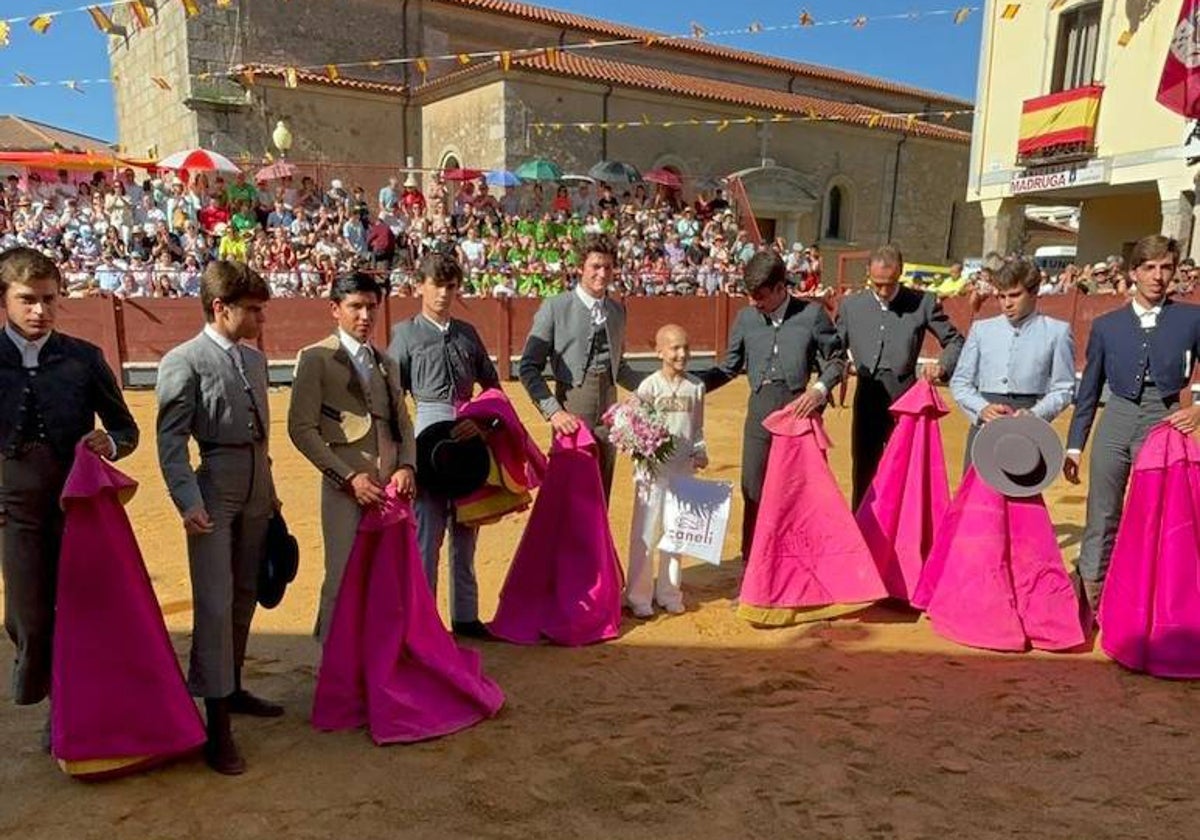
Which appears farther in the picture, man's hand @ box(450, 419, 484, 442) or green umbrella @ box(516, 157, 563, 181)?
green umbrella @ box(516, 157, 563, 181)

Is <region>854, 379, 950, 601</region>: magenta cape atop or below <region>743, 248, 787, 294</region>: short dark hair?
below

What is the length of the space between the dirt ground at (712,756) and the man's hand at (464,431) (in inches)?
36.3

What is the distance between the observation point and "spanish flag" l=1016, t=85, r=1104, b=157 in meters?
15.1

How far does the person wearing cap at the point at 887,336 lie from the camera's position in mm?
4180

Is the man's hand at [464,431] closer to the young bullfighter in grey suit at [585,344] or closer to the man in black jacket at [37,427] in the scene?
the young bullfighter in grey suit at [585,344]

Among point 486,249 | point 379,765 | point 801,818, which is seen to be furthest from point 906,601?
point 486,249

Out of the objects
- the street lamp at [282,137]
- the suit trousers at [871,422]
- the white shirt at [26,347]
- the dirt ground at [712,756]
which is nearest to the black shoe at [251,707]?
the dirt ground at [712,756]

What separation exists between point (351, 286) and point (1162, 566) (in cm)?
323

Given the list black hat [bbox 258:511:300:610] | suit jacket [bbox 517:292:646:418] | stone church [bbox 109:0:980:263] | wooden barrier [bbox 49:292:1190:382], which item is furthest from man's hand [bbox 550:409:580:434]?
stone church [bbox 109:0:980:263]

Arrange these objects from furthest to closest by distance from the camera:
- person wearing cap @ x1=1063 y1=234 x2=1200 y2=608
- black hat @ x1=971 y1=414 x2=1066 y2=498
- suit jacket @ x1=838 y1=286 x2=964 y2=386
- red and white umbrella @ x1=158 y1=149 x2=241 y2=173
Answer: red and white umbrella @ x1=158 y1=149 x2=241 y2=173
suit jacket @ x1=838 y1=286 x2=964 y2=386
black hat @ x1=971 y1=414 x2=1066 y2=498
person wearing cap @ x1=1063 y1=234 x2=1200 y2=608

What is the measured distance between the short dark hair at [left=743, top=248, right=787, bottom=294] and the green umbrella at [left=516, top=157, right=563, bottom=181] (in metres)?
15.3

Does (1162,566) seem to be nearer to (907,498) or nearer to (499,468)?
(907,498)

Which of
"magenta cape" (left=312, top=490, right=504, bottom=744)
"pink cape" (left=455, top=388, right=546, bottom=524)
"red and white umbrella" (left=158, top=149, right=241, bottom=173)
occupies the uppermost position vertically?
"red and white umbrella" (left=158, top=149, right=241, bottom=173)

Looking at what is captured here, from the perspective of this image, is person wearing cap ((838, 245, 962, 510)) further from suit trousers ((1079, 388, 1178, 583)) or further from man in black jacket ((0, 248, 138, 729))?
man in black jacket ((0, 248, 138, 729))
